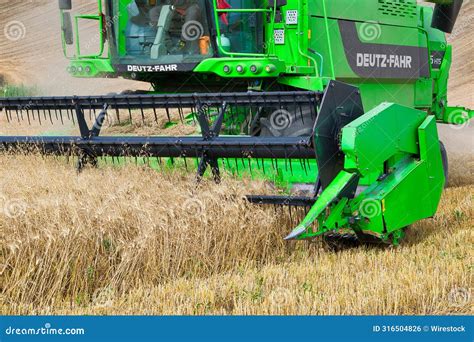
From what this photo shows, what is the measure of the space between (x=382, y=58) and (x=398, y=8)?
2.15ft

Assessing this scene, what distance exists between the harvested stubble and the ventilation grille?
296 cm

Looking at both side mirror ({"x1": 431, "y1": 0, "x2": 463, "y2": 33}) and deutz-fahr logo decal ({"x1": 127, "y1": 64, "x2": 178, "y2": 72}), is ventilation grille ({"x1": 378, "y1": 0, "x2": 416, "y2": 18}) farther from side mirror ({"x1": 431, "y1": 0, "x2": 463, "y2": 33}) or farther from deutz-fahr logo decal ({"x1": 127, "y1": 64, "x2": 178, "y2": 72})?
deutz-fahr logo decal ({"x1": 127, "y1": 64, "x2": 178, "y2": 72})

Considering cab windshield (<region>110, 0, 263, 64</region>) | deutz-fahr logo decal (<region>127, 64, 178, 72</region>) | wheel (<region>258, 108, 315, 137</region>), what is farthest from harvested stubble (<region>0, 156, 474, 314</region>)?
cab windshield (<region>110, 0, 263, 64</region>)

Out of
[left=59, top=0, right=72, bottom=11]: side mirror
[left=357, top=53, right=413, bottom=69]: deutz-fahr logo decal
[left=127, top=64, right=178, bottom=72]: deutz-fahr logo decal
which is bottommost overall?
[left=357, top=53, right=413, bottom=69]: deutz-fahr logo decal

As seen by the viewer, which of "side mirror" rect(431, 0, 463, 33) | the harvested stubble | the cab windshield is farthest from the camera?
"side mirror" rect(431, 0, 463, 33)

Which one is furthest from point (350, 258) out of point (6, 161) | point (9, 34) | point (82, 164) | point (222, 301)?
point (9, 34)

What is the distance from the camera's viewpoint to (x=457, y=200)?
5574 mm

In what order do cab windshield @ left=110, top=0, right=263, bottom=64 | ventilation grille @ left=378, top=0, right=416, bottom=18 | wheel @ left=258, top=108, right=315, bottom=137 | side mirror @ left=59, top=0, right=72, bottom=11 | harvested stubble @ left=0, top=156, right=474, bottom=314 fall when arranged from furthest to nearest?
→ ventilation grille @ left=378, top=0, right=416, bottom=18 < side mirror @ left=59, top=0, right=72, bottom=11 < cab windshield @ left=110, top=0, right=263, bottom=64 < wheel @ left=258, top=108, right=315, bottom=137 < harvested stubble @ left=0, top=156, right=474, bottom=314

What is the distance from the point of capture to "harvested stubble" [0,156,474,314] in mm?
3090

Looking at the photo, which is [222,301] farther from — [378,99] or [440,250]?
[378,99]

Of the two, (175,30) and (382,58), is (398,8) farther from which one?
(175,30)

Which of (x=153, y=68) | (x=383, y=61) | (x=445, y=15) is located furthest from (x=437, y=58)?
(x=153, y=68)

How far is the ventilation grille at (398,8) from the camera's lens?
6.66 m

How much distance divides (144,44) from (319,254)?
2.53 meters
